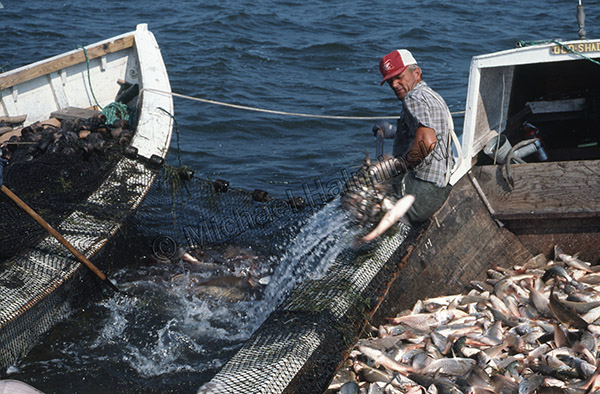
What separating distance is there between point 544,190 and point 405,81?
1958mm

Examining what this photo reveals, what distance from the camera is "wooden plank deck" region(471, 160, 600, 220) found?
6020 mm

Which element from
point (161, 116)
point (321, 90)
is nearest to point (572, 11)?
point (321, 90)

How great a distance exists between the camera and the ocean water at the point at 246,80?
230 inches

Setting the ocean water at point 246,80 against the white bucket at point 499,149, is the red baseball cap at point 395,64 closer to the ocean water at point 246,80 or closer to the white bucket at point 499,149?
the ocean water at point 246,80

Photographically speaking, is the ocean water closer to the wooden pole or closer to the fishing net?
the wooden pole

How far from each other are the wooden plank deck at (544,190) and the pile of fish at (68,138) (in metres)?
4.69

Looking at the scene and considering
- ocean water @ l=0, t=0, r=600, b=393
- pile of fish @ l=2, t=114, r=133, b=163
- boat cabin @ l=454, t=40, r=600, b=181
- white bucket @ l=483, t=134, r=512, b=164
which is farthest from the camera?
pile of fish @ l=2, t=114, r=133, b=163

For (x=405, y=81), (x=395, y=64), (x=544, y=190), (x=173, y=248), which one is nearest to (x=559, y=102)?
(x=544, y=190)

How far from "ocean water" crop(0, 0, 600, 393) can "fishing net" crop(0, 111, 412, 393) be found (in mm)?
515

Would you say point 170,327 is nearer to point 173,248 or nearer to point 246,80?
point 173,248

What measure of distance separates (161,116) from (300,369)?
521 cm

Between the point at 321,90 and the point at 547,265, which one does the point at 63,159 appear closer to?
the point at 547,265

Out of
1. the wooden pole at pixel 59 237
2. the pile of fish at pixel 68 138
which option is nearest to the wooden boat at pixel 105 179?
the wooden pole at pixel 59 237

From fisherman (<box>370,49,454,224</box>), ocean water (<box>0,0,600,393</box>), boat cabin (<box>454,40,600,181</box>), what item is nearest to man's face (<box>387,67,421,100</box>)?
fisherman (<box>370,49,454,224</box>)
